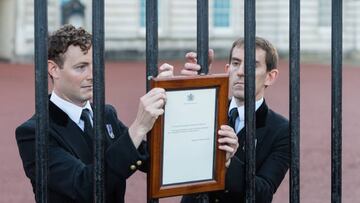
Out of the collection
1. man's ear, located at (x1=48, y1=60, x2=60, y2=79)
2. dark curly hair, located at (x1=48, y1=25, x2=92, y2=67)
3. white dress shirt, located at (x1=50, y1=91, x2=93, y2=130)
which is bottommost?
white dress shirt, located at (x1=50, y1=91, x2=93, y2=130)

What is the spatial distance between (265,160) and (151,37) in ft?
2.39

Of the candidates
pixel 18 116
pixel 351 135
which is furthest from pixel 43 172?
pixel 18 116

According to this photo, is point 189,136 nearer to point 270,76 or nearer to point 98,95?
point 98,95

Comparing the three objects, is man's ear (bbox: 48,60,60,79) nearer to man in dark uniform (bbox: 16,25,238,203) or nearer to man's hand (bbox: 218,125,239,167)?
man in dark uniform (bbox: 16,25,238,203)

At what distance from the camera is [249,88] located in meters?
2.22

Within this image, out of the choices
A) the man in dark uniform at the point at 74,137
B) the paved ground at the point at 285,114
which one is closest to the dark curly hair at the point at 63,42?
the man in dark uniform at the point at 74,137

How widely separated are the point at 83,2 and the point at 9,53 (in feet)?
9.96

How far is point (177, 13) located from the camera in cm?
3506

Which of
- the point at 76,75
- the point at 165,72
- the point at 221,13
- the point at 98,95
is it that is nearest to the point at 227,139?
the point at 165,72

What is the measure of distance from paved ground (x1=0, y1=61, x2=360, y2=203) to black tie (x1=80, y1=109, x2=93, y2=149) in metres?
5.00

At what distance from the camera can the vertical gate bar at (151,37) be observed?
2.12 meters

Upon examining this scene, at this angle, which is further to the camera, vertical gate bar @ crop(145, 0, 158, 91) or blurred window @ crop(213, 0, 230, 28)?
blurred window @ crop(213, 0, 230, 28)

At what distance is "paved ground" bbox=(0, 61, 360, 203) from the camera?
8.30 m

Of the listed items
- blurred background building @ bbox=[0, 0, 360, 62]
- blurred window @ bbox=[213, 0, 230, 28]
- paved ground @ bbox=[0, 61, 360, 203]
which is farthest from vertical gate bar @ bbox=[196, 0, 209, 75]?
blurred window @ bbox=[213, 0, 230, 28]
